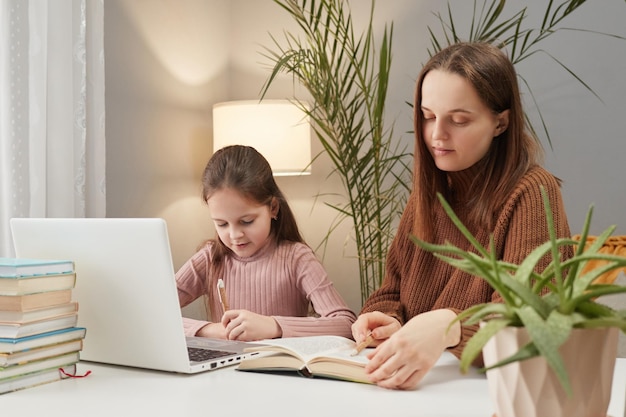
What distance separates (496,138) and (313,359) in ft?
2.27

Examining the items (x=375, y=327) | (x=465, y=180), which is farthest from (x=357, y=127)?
(x=375, y=327)

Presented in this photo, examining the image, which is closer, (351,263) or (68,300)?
(68,300)

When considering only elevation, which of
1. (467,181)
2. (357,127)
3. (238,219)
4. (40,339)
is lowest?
(40,339)

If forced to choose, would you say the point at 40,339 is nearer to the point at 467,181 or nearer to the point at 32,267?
the point at 32,267

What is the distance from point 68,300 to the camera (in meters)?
1.38

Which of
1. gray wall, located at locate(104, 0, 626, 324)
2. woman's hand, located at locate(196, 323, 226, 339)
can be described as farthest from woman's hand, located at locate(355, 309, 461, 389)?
gray wall, located at locate(104, 0, 626, 324)

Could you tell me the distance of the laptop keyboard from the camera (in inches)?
55.1

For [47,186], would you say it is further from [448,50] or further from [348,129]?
[448,50]

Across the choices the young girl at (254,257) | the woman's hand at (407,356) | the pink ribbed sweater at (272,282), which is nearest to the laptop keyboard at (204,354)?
the woman's hand at (407,356)

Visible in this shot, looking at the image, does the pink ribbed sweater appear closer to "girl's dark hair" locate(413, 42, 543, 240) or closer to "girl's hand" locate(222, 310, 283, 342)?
"girl's hand" locate(222, 310, 283, 342)

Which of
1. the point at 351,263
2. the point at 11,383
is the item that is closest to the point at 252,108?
the point at 351,263

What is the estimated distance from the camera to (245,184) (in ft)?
6.84

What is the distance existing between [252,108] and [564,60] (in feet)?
3.87

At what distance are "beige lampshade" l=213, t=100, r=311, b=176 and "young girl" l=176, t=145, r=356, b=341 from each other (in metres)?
0.79
